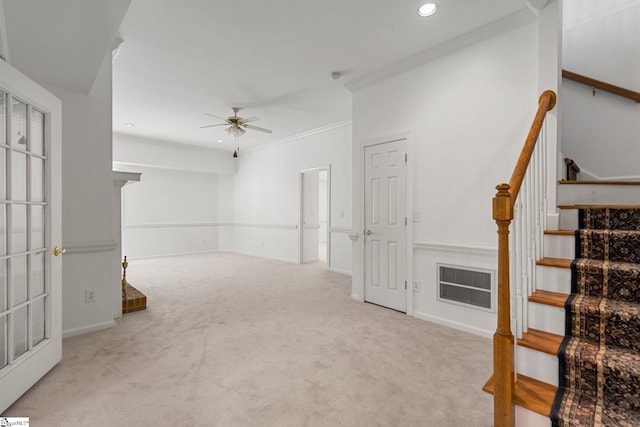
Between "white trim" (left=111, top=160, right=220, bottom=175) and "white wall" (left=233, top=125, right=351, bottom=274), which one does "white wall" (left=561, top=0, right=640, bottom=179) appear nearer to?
"white wall" (left=233, top=125, right=351, bottom=274)

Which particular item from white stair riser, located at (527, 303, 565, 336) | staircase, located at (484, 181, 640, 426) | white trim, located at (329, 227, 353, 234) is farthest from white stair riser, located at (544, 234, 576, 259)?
white trim, located at (329, 227, 353, 234)

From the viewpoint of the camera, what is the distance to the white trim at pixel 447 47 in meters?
2.58

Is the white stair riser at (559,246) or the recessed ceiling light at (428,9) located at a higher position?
the recessed ceiling light at (428,9)

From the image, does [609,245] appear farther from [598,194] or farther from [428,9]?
[428,9]

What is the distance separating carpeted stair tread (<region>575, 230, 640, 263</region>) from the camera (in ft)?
5.78

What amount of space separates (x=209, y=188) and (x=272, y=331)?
21.9ft

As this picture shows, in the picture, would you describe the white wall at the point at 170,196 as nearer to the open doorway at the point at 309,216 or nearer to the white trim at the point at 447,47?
the open doorway at the point at 309,216

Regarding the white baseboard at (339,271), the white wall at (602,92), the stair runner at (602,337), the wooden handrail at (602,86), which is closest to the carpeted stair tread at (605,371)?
the stair runner at (602,337)

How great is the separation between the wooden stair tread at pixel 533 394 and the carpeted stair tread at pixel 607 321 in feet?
1.08

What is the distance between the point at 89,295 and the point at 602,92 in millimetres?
5461

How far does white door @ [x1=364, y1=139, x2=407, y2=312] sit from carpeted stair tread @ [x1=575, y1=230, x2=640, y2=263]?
5.45 feet

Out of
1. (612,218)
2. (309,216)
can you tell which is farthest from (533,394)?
(309,216)

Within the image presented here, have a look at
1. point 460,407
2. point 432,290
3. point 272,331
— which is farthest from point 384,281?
point 460,407

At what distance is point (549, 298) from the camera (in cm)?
165
